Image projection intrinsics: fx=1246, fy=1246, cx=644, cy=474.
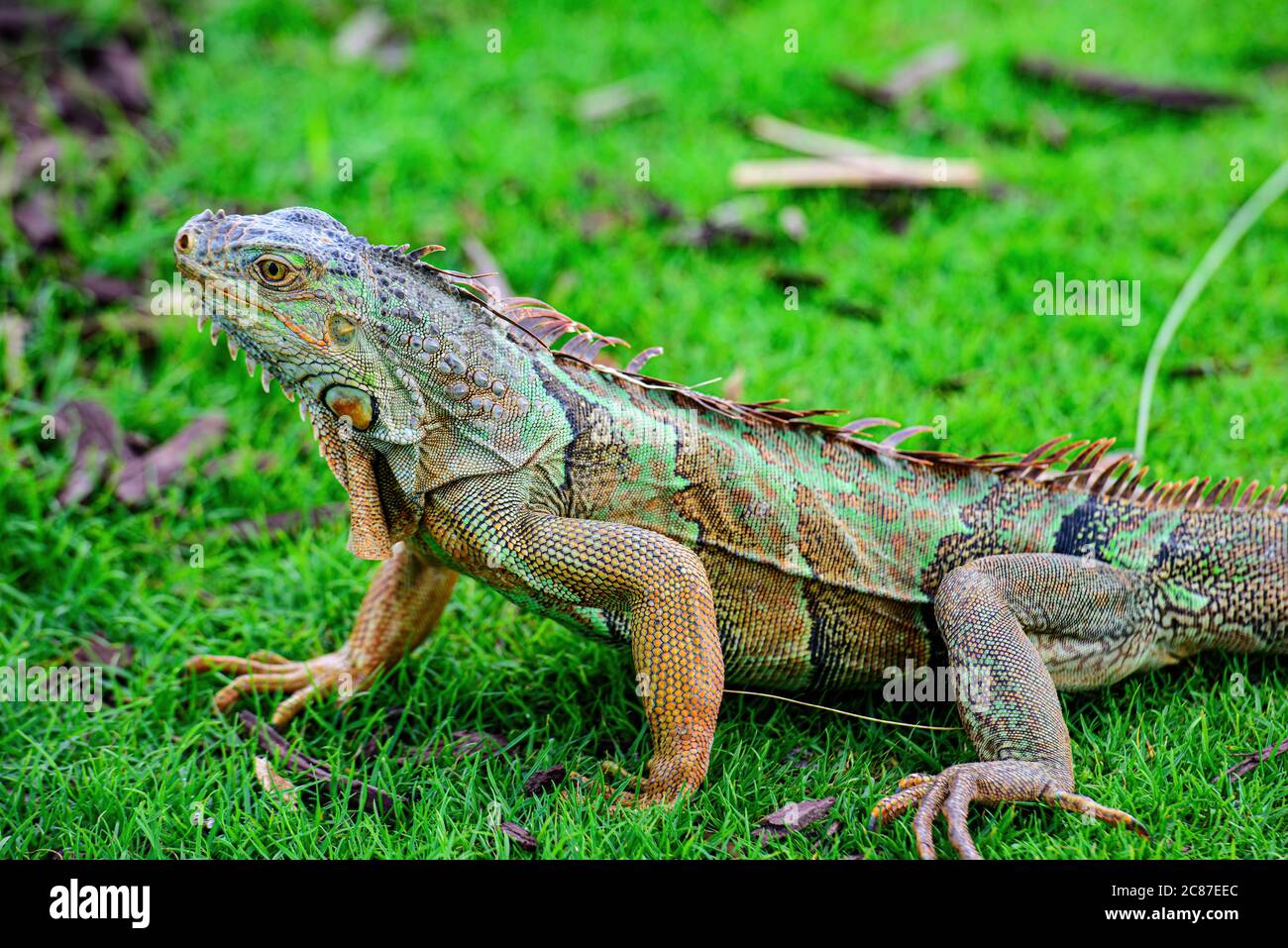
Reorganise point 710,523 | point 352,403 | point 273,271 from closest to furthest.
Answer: point 273,271 → point 352,403 → point 710,523

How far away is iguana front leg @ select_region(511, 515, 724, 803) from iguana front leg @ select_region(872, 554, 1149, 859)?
703 mm

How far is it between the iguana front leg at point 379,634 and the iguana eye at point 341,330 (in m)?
1.21

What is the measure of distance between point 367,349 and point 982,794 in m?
2.62

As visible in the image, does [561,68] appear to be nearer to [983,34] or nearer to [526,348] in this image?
[983,34]

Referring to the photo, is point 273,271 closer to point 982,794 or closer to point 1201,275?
point 982,794

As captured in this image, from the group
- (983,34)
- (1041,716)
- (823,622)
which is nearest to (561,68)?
(983,34)

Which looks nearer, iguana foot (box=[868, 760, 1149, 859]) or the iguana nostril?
iguana foot (box=[868, 760, 1149, 859])

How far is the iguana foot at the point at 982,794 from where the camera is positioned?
421 centimetres

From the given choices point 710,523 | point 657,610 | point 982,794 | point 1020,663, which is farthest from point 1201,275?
point 657,610

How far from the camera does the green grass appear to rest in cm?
459

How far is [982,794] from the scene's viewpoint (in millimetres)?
4270

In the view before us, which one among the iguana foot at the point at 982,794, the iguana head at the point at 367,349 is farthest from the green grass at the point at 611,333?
the iguana head at the point at 367,349

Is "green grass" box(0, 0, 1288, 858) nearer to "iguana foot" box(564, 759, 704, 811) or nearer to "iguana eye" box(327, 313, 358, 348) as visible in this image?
"iguana foot" box(564, 759, 704, 811)

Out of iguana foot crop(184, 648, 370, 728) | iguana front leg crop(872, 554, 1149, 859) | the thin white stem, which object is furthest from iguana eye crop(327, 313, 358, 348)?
the thin white stem
